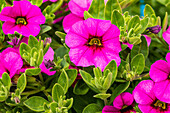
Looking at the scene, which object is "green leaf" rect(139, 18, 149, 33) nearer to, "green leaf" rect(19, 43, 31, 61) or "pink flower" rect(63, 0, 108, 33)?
"pink flower" rect(63, 0, 108, 33)

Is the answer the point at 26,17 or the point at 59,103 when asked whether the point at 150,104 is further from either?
the point at 26,17

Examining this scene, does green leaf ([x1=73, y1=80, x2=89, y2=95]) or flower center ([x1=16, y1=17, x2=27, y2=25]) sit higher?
flower center ([x1=16, y1=17, x2=27, y2=25])

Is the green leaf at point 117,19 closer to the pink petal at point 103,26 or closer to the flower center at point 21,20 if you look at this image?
the pink petal at point 103,26

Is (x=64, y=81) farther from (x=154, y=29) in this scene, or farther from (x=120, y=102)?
(x=154, y=29)

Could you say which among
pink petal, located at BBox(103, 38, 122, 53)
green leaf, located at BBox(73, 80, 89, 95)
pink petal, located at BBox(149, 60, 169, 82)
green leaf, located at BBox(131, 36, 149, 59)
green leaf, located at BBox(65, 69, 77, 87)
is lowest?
green leaf, located at BBox(73, 80, 89, 95)

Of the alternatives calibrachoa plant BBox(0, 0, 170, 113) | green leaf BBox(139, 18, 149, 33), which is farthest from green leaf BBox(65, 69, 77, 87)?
green leaf BBox(139, 18, 149, 33)

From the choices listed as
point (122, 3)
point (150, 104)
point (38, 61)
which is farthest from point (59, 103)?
point (122, 3)

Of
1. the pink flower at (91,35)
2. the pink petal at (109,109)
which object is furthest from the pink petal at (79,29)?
the pink petal at (109,109)

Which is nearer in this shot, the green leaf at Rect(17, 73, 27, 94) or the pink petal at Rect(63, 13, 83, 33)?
the green leaf at Rect(17, 73, 27, 94)
